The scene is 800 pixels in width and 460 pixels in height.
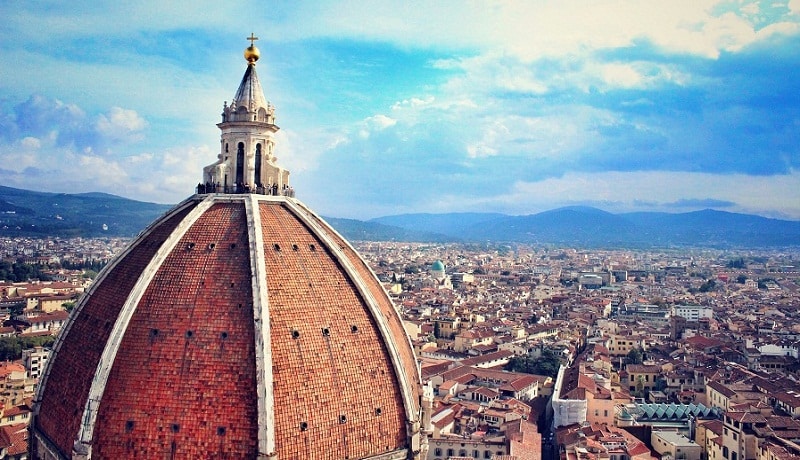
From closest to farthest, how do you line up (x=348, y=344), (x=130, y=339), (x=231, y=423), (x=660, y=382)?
(x=231, y=423) → (x=130, y=339) → (x=348, y=344) → (x=660, y=382)

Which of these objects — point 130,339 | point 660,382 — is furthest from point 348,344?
point 660,382

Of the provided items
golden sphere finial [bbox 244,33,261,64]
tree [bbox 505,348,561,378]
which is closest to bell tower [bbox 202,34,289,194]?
golden sphere finial [bbox 244,33,261,64]

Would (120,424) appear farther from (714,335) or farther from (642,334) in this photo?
(714,335)

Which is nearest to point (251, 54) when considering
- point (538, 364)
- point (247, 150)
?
point (247, 150)

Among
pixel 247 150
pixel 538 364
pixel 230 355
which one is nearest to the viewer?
pixel 230 355

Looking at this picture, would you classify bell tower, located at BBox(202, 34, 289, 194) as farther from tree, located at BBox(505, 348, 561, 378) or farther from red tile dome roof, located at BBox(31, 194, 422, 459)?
tree, located at BBox(505, 348, 561, 378)

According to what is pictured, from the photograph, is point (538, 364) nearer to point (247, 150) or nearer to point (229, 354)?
point (247, 150)

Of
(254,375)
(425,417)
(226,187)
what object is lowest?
(425,417)
